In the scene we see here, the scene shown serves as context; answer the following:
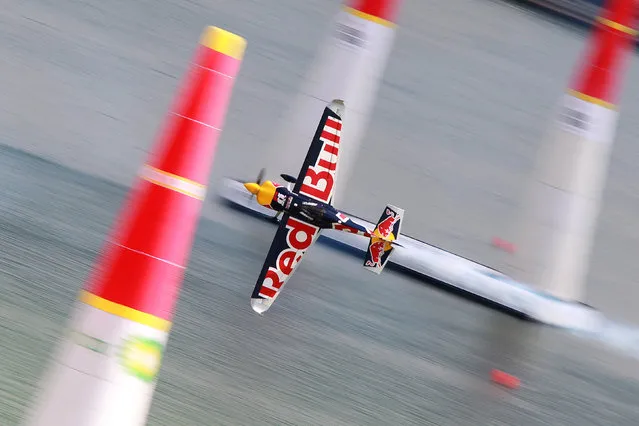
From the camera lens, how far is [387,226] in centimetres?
434

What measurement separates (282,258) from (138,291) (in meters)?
2.31

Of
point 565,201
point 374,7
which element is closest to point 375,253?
point 565,201

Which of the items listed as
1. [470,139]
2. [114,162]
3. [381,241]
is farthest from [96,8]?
[381,241]

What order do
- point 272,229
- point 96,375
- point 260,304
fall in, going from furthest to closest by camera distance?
point 272,229 → point 260,304 → point 96,375

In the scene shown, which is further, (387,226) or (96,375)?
(387,226)

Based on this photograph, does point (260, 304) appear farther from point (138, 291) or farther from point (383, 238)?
point (138, 291)

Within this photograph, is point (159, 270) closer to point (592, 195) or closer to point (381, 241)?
point (381, 241)

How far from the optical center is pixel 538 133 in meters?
7.50

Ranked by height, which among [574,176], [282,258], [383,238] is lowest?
[282,258]

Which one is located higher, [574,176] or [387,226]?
[574,176]

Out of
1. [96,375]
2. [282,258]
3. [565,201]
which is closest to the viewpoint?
[96,375]

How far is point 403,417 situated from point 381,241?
2.56 feet

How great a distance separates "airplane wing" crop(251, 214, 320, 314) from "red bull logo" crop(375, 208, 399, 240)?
0.93 feet

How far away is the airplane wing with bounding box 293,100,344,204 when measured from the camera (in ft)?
14.0
